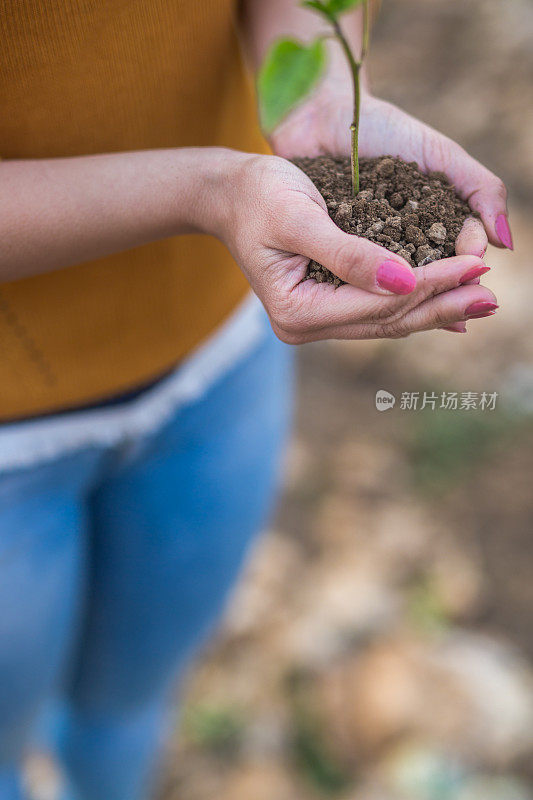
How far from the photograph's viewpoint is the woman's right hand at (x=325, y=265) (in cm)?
46

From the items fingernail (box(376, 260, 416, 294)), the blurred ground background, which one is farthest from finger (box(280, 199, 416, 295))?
the blurred ground background

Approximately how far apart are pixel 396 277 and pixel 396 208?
0.30 feet

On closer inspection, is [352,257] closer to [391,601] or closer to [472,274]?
[472,274]

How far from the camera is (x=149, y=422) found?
2.57ft

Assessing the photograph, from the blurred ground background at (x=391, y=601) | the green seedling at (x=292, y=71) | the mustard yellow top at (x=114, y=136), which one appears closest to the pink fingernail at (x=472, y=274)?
the green seedling at (x=292, y=71)

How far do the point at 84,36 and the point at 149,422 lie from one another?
0.35 m

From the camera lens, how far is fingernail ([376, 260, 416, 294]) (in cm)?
46

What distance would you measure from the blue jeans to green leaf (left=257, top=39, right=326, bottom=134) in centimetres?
40

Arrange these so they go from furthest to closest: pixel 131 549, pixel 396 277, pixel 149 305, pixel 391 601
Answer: pixel 391 601
pixel 131 549
pixel 149 305
pixel 396 277

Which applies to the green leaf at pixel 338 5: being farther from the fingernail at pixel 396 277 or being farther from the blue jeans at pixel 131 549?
the blue jeans at pixel 131 549

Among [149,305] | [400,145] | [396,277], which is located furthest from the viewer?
[149,305]

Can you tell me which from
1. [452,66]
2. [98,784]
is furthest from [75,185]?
[452,66]

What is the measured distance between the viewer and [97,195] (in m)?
0.56

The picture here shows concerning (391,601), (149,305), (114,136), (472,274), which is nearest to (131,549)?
(149,305)
